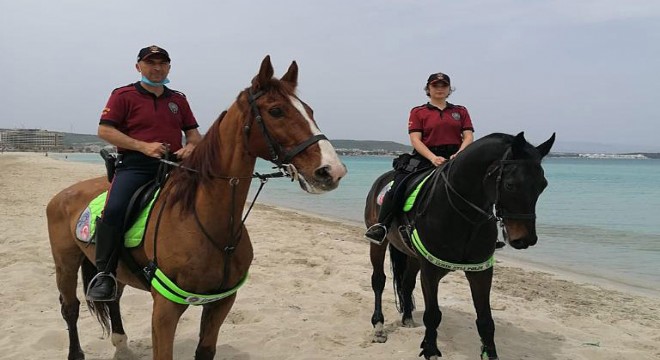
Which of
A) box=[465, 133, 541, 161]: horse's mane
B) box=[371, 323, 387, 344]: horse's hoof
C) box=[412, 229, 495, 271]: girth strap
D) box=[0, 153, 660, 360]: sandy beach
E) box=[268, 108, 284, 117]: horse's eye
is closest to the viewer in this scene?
box=[268, 108, 284, 117]: horse's eye

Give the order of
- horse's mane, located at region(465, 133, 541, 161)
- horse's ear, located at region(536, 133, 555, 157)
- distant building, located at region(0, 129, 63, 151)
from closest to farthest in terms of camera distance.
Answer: horse's mane, located at region(465, 133, 541, 161), horse's ear, located at region(536, 133, 555, 157), distant building, located at region(0, 129, 63, 151)

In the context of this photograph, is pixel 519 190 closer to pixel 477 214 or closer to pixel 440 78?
pixel 477 214

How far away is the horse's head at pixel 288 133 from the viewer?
8.13 feet

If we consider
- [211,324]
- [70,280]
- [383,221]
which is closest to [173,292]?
[211,324]

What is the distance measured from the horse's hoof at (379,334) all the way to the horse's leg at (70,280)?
293 cm

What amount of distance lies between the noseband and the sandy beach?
108 inches

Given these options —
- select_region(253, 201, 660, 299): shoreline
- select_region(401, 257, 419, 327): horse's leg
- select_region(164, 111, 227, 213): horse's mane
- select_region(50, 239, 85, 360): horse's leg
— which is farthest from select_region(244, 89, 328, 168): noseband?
select_region(253, 201, 660, 299): shoreline

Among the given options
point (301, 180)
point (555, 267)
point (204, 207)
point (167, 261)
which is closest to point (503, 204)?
point (301, 180)

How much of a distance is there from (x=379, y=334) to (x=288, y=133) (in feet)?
11.7

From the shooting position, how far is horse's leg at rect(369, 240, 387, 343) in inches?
218

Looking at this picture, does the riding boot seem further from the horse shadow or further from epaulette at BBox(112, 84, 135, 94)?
epaulette at BBox(112, 84, 135, 94)

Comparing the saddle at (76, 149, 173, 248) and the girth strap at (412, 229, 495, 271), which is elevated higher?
the saddle at (76, 149, 173, 248)

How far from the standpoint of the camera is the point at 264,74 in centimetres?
276

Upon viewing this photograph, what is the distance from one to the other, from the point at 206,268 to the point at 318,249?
23.7 feet
